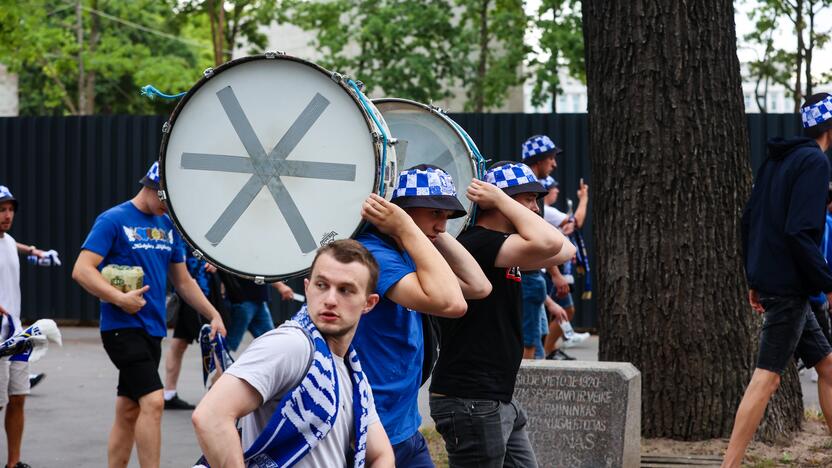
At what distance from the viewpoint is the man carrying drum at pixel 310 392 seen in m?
2.75

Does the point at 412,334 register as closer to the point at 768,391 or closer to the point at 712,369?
the point at 768,391

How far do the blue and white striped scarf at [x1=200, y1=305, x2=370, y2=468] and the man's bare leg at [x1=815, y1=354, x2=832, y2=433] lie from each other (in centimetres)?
435

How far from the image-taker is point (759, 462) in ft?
23.1

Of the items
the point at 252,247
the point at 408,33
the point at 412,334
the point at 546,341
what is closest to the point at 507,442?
the point at 412,334

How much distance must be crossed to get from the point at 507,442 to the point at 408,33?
923 inches

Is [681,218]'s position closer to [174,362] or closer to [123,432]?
[123,432]

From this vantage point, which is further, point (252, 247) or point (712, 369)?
point (712, 369)

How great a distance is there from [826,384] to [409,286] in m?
3.85

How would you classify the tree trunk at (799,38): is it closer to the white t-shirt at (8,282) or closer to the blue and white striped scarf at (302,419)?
the white t-shirt at (8,282)

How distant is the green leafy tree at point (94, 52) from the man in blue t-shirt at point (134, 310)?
15519 mm

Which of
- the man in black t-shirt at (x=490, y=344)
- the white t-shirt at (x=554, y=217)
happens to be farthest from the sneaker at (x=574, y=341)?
the man in black t-shirt at (x=490, y=344)

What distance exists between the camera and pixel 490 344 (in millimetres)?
4547

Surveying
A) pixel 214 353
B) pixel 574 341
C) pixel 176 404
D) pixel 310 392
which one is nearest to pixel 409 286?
pixel 310 392

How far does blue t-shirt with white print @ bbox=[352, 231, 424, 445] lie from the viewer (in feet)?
12.6
